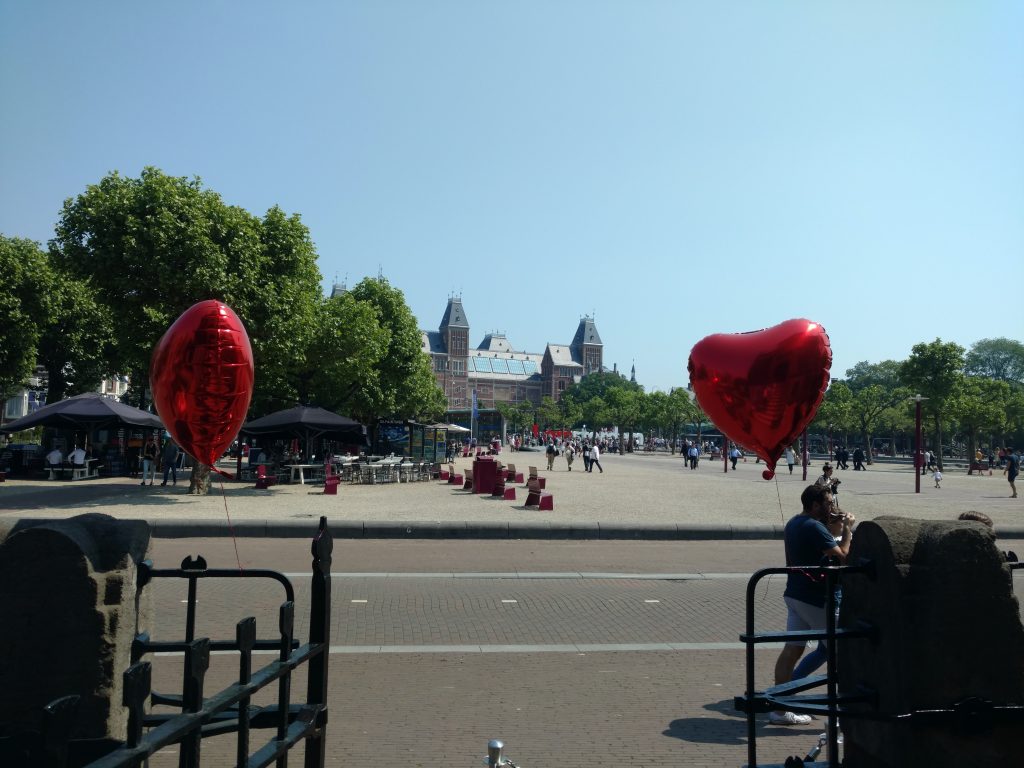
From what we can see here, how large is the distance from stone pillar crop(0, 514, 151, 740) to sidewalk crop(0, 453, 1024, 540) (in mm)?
7022

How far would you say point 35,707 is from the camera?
127 inches

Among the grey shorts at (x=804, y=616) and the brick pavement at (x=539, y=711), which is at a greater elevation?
the grey shorts at (x=804, y=616)

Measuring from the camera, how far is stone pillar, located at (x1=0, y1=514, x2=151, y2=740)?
3.23 metres

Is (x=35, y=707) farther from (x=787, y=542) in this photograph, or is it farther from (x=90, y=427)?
(x=90, y=427)

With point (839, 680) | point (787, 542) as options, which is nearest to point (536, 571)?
point (787, 542)

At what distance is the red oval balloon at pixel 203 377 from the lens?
7344 millimetres

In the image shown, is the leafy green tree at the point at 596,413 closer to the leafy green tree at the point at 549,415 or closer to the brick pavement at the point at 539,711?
the leafy green tree at the point at 549,415

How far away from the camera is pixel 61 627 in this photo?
3.28m

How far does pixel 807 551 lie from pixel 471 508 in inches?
604

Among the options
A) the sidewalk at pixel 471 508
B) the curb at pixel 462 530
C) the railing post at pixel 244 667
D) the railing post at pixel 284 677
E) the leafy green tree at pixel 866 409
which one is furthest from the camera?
the leafy green tree at pixel 866 409

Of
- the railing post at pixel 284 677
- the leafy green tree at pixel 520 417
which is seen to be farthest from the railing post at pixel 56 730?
the leafy green tree at pixel 520 417

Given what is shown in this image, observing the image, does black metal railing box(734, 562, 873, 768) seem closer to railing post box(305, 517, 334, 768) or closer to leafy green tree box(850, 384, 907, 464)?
railing post box(305, 517, 334, 768)

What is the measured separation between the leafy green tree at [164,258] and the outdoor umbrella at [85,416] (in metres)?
5.80

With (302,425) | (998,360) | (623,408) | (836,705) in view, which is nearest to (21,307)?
(302,425)
